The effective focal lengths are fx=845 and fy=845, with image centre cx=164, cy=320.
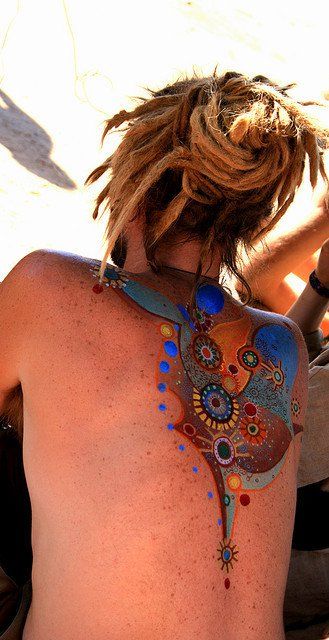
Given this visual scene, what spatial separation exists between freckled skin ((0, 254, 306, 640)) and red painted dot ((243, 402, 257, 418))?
0.02 m

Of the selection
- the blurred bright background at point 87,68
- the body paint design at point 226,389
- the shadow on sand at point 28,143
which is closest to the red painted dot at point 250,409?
the body paint design at point 226,389

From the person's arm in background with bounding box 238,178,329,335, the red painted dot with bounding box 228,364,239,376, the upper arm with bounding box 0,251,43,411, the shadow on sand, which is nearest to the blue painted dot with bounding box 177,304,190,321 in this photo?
the red painted dot with bounding box 228,364,239,376

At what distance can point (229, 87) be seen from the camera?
1644 millimetres

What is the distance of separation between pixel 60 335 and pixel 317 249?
218cm

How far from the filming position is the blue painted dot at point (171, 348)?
1.53m

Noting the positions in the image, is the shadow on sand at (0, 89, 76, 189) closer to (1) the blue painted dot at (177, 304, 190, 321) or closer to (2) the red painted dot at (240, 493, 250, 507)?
(1) the blue painted dot at (177, 304, 190, 321)

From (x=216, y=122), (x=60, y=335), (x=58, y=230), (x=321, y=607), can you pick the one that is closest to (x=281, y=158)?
(x=216, y=122)

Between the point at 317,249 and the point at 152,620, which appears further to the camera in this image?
the point at 317,249

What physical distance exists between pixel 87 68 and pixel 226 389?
4.53 metres

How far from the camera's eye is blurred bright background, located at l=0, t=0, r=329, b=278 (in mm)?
4113

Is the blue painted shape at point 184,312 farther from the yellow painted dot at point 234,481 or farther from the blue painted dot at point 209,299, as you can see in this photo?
the yellow painted dot at point 234,481

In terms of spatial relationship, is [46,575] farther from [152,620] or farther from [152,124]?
[152,124]

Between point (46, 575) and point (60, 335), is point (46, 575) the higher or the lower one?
the lower one

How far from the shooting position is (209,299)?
1.69 meters
